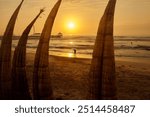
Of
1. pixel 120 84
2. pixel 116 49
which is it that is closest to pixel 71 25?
pixel 120 84

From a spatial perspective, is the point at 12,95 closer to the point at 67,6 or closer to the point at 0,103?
the point at 0,103

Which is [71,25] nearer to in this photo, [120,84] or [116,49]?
[120,84]

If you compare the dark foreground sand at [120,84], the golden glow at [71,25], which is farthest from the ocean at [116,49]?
the golden glow at [71,25]

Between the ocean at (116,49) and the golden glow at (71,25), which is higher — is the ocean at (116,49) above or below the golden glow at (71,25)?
below

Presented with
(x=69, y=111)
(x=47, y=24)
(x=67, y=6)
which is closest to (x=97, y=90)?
(x=69, y=111)

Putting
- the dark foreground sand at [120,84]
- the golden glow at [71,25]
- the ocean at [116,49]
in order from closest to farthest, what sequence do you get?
1. the dark foreground sand at [120,84]
2. the golden glow at [71,25]
3. the ocean at [116,49]

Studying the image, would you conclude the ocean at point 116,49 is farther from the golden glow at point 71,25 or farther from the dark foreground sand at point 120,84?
the golden glow at point 71,25

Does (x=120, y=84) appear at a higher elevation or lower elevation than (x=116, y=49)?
lower

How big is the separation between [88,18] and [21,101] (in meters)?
2.81

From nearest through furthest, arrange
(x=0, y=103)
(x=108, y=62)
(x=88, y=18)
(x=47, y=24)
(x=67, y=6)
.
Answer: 1. (x=108, y=62)
2. (x=47, y=24)
3. (x=0, y=103)
4. (x=67, y=6)
5. (x=88, y=18)

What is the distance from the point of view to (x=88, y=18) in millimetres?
5496

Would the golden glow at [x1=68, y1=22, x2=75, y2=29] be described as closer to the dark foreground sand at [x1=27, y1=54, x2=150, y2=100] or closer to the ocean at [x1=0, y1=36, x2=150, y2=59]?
the dark foreground sand at [x1=27, y1=54, x2=150, y2=100]

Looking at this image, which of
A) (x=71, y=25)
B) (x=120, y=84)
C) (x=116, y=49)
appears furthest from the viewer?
(x=116, y=49)

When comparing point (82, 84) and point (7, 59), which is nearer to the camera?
point (7, 59)
